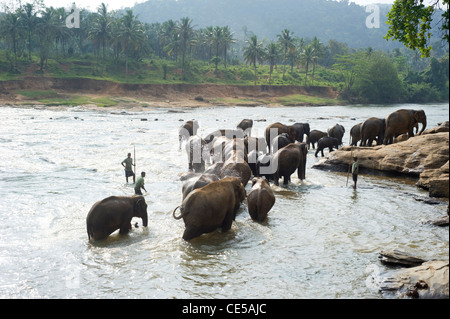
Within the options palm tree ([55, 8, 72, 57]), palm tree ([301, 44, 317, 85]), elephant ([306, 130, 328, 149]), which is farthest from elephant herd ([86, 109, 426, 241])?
palm tree ([301, 44, 317, 85])

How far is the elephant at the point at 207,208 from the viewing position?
9.27 meters

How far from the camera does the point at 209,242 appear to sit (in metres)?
9.59

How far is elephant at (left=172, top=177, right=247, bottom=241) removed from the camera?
9273mm

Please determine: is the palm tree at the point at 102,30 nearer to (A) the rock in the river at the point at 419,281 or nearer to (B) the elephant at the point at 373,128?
(B) the elephant at the point at 373,128

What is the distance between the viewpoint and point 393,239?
10.0m

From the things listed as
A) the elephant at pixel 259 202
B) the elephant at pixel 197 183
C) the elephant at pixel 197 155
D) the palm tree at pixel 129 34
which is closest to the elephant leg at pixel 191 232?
the elephant at pixel 197 183

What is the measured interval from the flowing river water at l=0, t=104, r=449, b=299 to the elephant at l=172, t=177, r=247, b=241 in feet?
1.08

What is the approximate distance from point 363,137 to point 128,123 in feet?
78.1

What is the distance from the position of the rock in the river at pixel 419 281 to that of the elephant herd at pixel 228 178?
12.1 ft

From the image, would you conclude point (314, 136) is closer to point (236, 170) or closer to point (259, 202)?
point (236, 170)

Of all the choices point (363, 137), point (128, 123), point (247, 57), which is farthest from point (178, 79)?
point (363, 137)

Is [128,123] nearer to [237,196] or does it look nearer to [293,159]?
[293,159]

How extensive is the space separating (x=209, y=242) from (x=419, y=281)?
14.2 feet

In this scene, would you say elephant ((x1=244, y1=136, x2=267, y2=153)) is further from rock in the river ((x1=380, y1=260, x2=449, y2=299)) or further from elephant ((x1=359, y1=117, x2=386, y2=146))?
rock in the river ((x1=380, y1=260, x2=449, y2=299))
